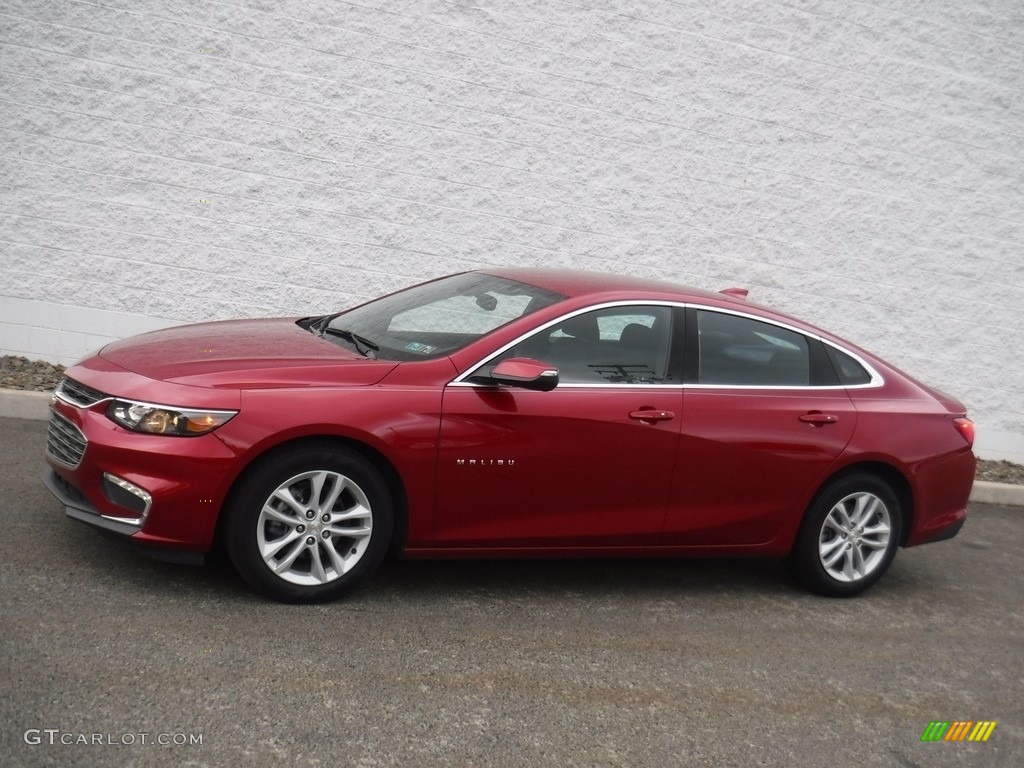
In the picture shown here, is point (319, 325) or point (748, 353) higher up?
point (748, 353)

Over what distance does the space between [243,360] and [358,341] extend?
0.73m

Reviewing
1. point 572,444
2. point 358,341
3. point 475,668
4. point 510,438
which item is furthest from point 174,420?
point 572,444

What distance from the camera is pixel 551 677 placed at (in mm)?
4789


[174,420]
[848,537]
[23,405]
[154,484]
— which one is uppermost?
[174,420]

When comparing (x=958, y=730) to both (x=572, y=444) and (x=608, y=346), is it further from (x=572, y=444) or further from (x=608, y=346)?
(x=608, y=346)

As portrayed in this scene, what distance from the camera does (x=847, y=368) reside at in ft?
21.5

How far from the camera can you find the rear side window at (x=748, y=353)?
6.11 meters

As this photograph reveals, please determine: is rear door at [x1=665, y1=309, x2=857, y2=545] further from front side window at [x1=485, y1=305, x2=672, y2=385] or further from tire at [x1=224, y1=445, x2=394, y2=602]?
tire at [x1=224, y1=445, x2=394, y2=602]

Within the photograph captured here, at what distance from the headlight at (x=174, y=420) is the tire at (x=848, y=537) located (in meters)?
3.24

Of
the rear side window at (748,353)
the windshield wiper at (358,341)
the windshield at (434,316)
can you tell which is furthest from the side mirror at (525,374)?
the rear side window at (748,353)

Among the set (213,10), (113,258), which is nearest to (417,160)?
(213,10)

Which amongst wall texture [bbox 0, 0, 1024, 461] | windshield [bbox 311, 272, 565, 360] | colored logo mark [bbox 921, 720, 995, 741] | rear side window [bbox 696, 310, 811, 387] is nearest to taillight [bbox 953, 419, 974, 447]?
rear side window [bbox 696, 310, 811, 387]

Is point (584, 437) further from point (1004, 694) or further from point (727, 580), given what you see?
point (1004, 694)

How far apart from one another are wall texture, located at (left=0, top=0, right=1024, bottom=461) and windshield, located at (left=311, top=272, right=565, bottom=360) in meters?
3.13
